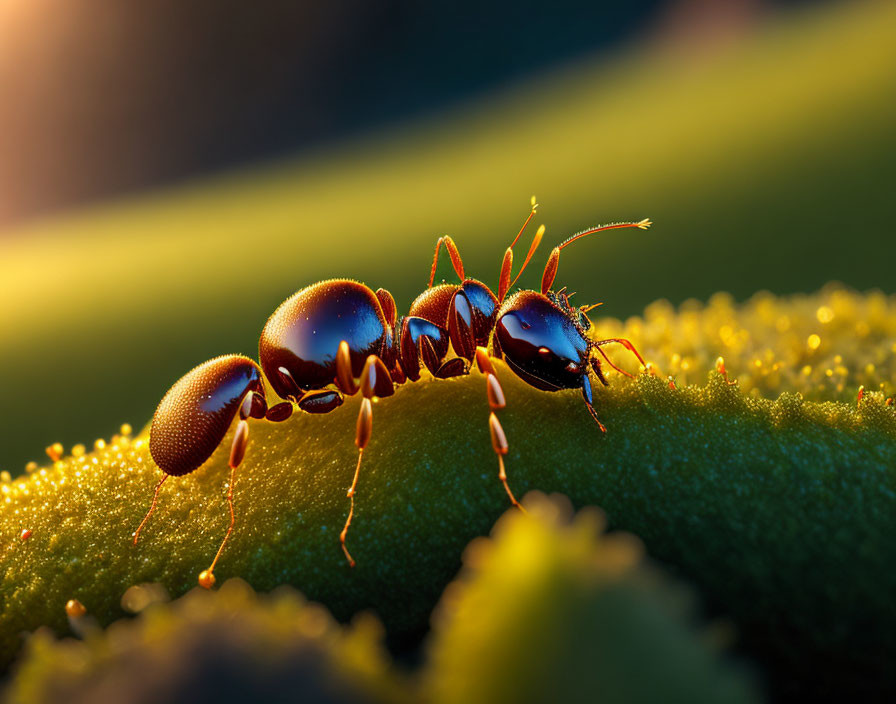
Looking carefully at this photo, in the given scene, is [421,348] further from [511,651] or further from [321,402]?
[511,651]

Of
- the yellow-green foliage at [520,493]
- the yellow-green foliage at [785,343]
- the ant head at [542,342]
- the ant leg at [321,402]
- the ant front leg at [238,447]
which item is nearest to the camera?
the yellow-green foliage at [520,493]

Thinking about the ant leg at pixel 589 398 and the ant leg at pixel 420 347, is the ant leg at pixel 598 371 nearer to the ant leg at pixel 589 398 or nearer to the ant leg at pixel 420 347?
the ant leg at pixel 589 398

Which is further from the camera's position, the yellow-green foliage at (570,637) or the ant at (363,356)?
Result: the ant at (363,356)

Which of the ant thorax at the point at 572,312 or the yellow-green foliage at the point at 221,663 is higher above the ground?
the yellow-green foliage at the point at 221,663

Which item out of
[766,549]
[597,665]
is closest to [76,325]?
[766,549]

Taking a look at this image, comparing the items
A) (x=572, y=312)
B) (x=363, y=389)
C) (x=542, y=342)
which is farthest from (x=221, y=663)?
(x=572, y=312)

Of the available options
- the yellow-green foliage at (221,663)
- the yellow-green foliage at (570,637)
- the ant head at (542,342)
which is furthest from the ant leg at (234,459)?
the yellow-green foliage at (570,637)
